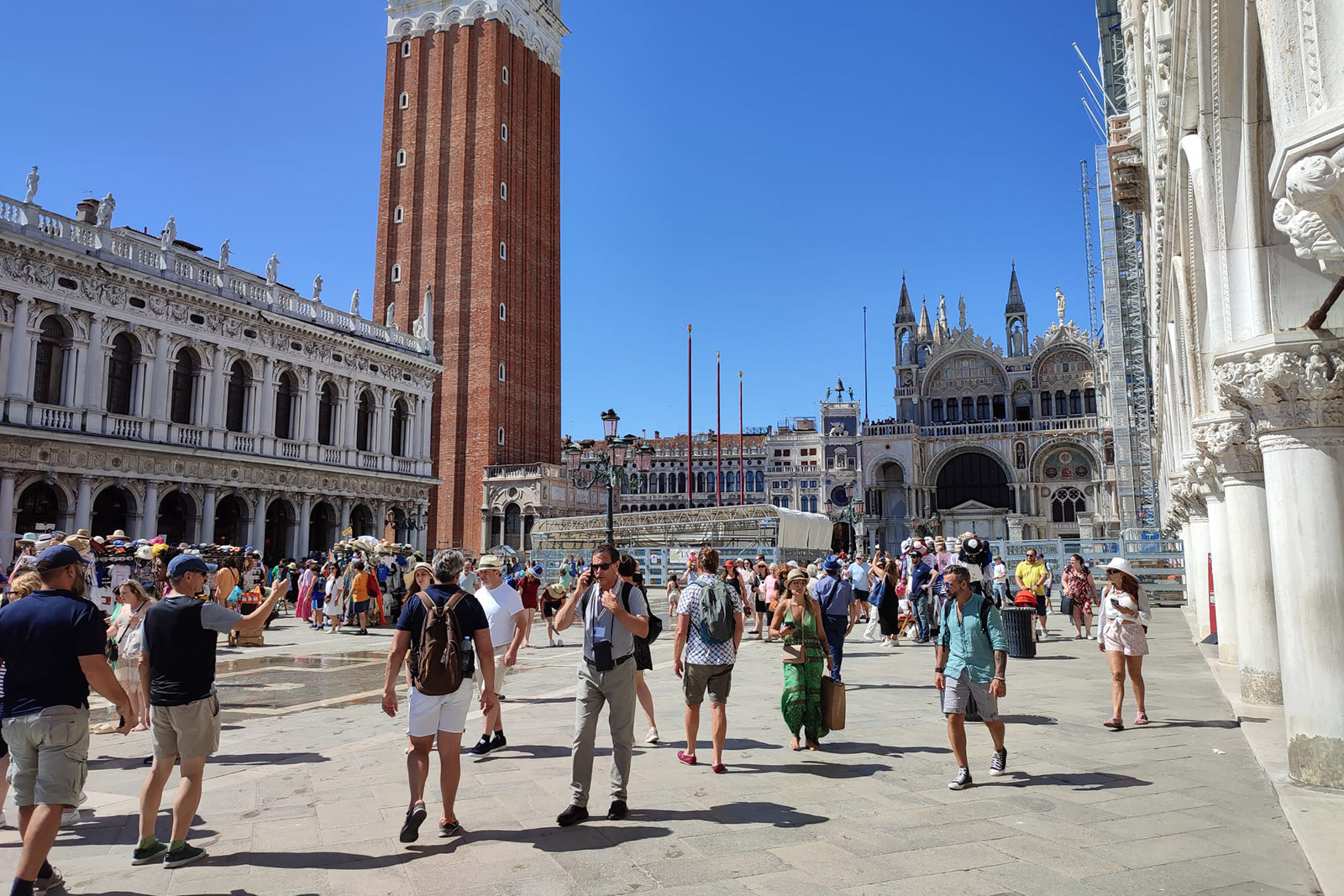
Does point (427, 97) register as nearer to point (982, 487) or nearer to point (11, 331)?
point (11, 331)

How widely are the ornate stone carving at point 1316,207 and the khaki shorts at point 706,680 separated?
4488mm

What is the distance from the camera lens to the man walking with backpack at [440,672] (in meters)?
4.89

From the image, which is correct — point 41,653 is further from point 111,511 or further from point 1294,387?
point 111,511

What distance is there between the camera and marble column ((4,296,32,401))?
78.3 ft

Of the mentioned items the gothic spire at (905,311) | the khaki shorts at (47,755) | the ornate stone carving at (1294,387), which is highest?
the gothic spire at (905,311)

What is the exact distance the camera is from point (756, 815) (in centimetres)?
523

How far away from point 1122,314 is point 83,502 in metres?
34.4

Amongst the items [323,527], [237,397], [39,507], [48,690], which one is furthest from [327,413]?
[48,690]

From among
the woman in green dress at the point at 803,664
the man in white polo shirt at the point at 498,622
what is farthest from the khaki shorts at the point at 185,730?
the woman in green dress at the point at 803,664

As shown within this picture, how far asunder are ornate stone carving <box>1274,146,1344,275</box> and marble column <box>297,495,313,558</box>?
33777 millimetres

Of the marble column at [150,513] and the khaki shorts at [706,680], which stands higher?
the marble column at [150,513]

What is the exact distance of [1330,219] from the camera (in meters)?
3.07

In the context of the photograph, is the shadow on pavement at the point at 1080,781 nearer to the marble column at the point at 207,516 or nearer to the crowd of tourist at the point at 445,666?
the crowd of tourist at the point at 445,666

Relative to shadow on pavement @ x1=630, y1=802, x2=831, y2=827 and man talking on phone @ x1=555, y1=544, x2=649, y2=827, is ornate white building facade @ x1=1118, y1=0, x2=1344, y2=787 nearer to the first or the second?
shadow on pavement @ x1=630, y1=802, x2=831, y2=827
